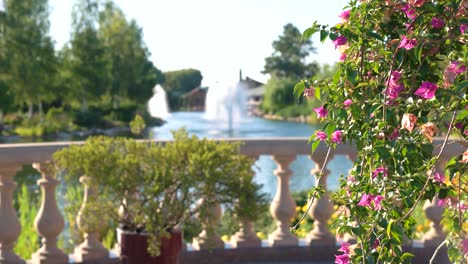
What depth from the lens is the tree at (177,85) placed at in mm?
79062

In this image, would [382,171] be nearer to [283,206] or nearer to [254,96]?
[283,206]

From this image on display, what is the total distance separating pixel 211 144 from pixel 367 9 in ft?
6.47

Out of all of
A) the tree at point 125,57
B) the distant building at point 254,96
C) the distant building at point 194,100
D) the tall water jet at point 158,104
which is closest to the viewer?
the tree at point 125,57

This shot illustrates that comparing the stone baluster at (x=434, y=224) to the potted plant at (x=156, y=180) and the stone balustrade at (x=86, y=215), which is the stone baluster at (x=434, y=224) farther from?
the potted plant at (x=156, y=180)

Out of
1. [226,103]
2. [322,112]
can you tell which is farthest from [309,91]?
[226,103]

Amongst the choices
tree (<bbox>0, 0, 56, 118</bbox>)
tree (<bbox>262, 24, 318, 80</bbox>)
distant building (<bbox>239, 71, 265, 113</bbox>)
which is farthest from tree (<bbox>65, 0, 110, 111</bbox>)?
tree (<bbox>262, 24, 318, 80</bbox>)

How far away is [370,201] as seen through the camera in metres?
2.72

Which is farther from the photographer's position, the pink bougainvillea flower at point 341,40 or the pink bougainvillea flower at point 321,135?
the pink bougainvillea flower at point 321,135

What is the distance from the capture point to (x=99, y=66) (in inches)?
2055

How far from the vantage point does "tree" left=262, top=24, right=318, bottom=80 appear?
93.7 meters

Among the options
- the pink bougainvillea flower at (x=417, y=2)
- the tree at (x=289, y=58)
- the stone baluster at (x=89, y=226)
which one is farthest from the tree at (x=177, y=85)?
the pink bougainvillea flower at (x=417, y=2)

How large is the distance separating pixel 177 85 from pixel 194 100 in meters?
2.87

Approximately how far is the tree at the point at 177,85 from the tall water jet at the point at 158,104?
345 cm

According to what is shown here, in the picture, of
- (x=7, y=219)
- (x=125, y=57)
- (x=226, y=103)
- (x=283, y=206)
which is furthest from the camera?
(x=125, y=57)
